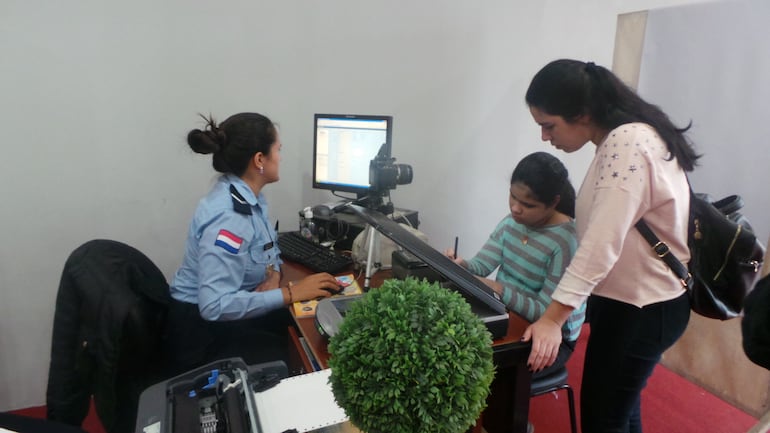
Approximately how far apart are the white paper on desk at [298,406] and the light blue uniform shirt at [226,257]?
441 millimetres

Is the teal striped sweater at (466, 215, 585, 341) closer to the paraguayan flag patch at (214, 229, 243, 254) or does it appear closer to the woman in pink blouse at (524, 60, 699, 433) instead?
the woman in pink blouse at (524, 60, 699, 433)

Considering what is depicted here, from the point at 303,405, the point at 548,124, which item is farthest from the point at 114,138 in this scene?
the point at 548,124

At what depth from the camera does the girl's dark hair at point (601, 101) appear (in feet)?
3.42

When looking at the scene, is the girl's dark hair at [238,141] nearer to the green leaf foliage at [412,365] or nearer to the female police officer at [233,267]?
the female police officer at [233,267]

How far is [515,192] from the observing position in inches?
54.4

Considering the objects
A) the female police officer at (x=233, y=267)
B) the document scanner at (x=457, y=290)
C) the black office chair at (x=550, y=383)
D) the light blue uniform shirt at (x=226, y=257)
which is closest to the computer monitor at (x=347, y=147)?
the female police officer at (x=233, y=267)

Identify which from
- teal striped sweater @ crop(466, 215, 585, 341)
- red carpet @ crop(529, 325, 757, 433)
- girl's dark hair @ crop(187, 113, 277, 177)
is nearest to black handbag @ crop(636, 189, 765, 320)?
teal striped sweater @ crop(466, 215, 585, 341)

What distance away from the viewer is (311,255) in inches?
66.5

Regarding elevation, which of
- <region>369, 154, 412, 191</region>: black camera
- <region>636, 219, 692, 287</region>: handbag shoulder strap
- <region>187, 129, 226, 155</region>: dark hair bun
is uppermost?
<region>187, 129, 226, 155</region>: dark hair bun

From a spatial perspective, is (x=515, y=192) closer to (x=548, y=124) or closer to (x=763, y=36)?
(x=548, y=124)

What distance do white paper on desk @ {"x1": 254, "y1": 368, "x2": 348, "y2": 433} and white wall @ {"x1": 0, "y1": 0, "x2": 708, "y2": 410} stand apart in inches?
55.6

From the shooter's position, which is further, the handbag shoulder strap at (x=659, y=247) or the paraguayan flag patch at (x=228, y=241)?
the paraguayan flag patch at (x=228, y=241)

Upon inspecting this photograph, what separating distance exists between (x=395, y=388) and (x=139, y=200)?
5.95ft

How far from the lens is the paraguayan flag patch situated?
1.28 meters
